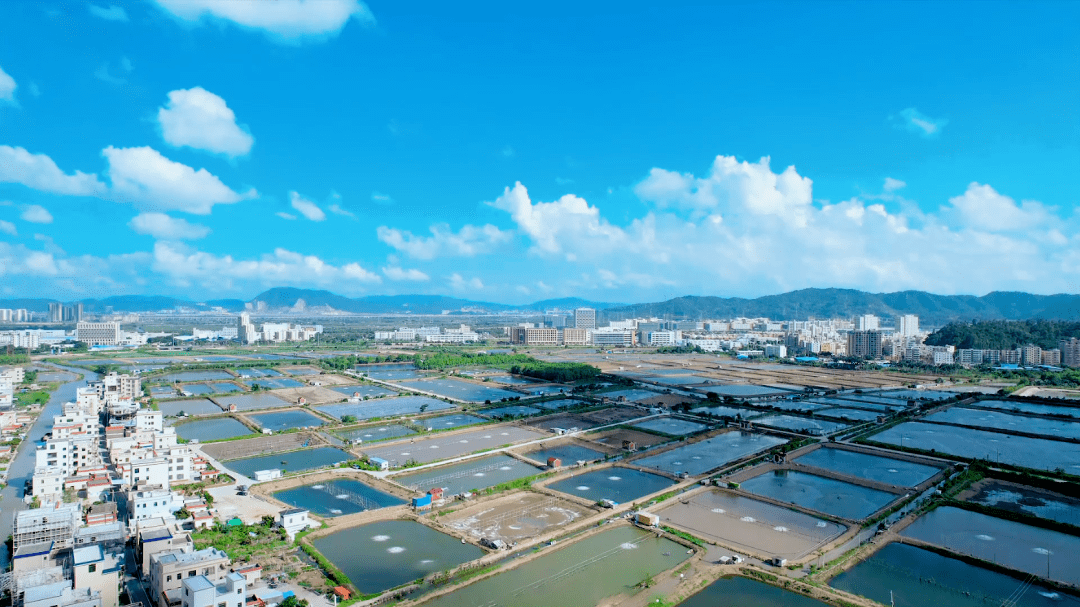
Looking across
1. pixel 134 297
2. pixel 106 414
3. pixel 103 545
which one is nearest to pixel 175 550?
pixel 103 545

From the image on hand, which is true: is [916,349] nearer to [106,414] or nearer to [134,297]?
[106,414]

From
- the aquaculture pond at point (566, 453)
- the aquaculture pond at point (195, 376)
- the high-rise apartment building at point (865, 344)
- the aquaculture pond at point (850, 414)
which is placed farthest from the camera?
the high-rise apartment building at point (865, 344)

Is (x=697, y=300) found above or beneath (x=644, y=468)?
above

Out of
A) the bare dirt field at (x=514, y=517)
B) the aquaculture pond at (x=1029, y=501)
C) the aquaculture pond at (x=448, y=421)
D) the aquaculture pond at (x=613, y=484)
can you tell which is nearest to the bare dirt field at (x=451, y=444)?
the aquaculture pond at (x=448, y=421)

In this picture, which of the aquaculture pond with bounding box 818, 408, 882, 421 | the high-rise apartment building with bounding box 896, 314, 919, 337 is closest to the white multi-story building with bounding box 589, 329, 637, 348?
the high-rise apartment building with bounding box 896, 314, 919, 337

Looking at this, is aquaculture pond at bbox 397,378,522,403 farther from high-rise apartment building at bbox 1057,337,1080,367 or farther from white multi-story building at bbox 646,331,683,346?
high-rise apartment building at bbox 1057,337,1080,367

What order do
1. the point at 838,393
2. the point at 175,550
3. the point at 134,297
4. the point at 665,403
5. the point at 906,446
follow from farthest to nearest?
1. the point at 134,297
2. the point at 838,393
3. the point at 665,403
4. the point at 906,446
5. the point at 175,550

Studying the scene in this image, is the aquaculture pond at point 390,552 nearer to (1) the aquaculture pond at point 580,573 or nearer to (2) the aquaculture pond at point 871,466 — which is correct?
(1) the aquaculture pond at point 580,573
